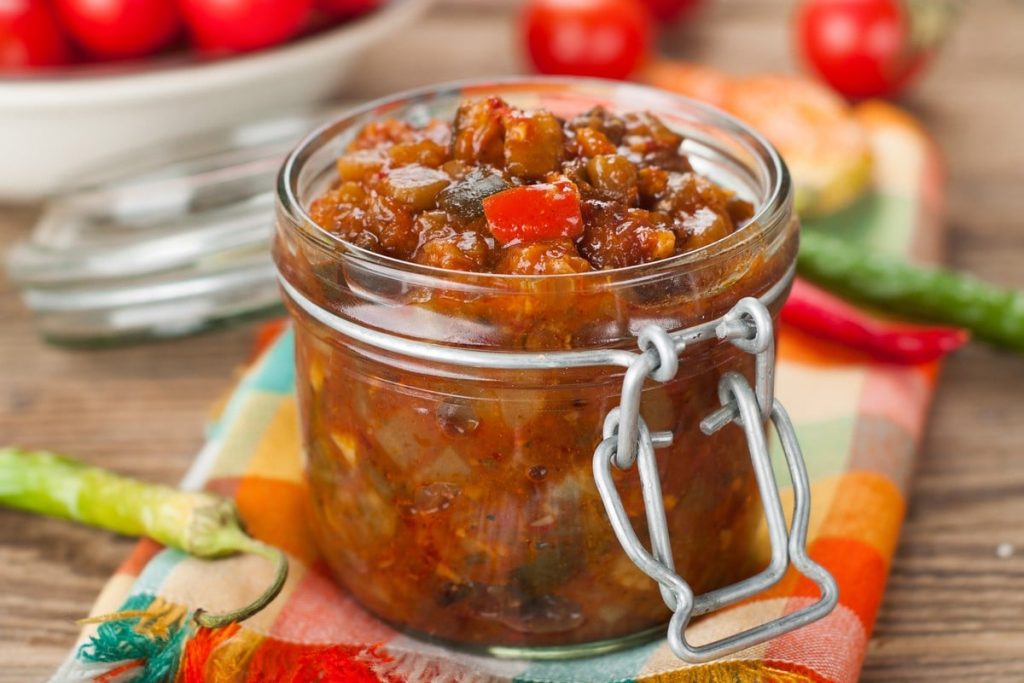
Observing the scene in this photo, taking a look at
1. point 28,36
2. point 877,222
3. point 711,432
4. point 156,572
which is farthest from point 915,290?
point 28,36

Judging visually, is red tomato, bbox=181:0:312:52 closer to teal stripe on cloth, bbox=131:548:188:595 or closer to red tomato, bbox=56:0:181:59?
red tomato, bbox=56:0:181:59

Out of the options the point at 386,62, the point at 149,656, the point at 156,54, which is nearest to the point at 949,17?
the point at 386,62

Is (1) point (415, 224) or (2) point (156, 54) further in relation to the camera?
(2) point (156, 54)

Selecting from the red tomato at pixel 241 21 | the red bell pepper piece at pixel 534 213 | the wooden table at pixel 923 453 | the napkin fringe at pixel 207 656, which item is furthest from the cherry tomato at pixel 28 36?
the red bell pepper piece at pixel 534 213

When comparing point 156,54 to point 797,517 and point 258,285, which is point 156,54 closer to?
point 258,285

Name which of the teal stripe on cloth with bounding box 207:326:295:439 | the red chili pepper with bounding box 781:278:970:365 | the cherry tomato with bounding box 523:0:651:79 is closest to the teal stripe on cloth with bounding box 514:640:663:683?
the teal stripe on cloth with bounding box 207:326:295:439

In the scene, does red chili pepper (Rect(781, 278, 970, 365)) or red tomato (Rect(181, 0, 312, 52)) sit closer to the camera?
red chili pepper (Rect(781, 278, 970, 365))

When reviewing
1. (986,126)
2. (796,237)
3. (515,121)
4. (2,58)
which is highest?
(515,121)
